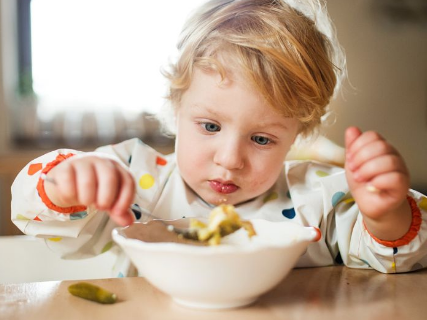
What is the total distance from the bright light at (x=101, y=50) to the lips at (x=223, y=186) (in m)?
1.64

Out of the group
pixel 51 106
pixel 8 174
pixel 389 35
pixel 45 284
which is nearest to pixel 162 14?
pixel 51 106

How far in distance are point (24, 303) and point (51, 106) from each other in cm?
209

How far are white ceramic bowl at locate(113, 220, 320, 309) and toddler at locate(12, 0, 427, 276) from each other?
0.78ft

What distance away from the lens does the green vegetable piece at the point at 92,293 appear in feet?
2.16

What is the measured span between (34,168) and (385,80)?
9.62 ft

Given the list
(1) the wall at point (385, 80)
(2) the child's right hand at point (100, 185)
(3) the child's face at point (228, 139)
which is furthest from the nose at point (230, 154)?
(1) the wall at point (385, 80)

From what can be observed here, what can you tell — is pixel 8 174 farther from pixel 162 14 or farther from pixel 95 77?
pixel 162 14

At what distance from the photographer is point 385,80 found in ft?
11.2

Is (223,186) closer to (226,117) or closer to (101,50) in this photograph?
(226,117)

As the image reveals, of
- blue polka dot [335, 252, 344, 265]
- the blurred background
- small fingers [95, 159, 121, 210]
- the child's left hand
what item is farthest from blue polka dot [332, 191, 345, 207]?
the blurred background

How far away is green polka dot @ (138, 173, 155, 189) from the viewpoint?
1124mm

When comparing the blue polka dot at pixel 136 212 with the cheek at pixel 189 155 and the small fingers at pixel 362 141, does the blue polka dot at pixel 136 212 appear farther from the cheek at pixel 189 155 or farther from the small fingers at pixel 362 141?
the small fingers at pixel 362 141

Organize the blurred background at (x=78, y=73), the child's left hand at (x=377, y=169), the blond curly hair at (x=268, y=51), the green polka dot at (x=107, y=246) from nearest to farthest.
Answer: the child's left hand at (x=377, y=169) < the blond curly hair at (x=268, y=51) < the green polka dot at (x=107, y=246) < the blurred background at (x=78, y=73)

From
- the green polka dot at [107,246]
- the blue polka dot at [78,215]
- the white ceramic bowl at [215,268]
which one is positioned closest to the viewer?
the white ceramic bowl at [215,268]
